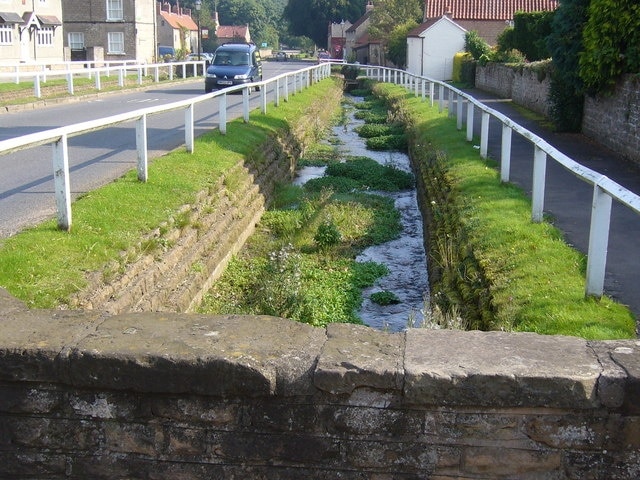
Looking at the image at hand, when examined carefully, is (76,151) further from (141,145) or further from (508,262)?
(508,262)

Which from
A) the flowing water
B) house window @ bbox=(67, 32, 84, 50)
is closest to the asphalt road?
the flowing water

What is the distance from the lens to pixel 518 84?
94.6ft

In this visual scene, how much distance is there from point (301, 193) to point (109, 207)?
7.83 m

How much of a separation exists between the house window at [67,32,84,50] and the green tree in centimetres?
4794

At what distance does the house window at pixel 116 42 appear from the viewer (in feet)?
195

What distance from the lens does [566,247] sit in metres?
7.85

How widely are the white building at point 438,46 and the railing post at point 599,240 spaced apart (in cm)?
4606

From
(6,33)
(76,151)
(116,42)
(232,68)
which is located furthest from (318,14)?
(76,151)

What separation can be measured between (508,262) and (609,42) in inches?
408

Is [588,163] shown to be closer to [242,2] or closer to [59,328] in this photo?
[59,328]

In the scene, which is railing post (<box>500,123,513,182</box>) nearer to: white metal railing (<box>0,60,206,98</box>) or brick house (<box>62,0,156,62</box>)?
white metal railing (<box>0,60,206,98</box>)

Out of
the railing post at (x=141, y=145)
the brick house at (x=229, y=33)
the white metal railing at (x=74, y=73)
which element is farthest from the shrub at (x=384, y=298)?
the brick house at (x=229, y=33)

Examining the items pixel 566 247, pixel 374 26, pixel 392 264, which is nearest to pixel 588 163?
pixel 392 264

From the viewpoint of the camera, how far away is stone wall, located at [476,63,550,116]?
24.6 m
